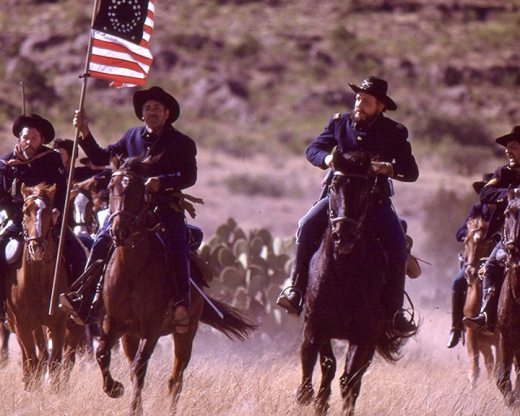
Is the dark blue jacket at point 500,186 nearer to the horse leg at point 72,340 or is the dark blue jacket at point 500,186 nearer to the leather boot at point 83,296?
the leather boot at point 83,296

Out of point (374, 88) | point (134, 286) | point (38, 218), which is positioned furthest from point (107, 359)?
point (374, 88)

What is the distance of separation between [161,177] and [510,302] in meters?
3.66

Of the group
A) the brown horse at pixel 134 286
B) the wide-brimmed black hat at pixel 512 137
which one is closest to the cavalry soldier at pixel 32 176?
the brown horse at pixel 134 286

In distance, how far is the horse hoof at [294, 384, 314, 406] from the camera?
9734 millimetres

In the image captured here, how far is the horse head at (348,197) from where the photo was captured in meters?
8.95

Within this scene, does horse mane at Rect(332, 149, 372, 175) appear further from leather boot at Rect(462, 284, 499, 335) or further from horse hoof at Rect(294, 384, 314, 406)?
leather boot at Rect(462, 284, 499, 335)

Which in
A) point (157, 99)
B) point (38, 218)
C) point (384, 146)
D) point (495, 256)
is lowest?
point (38, 218)

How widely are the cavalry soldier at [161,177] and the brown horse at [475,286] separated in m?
5.08

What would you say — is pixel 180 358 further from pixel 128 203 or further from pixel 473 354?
pixel 473 354

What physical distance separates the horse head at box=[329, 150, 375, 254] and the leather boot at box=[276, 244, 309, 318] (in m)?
0.63

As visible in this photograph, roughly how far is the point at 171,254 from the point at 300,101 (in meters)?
49.4

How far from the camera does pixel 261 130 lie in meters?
56.5

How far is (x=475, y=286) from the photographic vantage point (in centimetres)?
1421

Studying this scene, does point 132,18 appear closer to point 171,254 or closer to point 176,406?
point 171,254
